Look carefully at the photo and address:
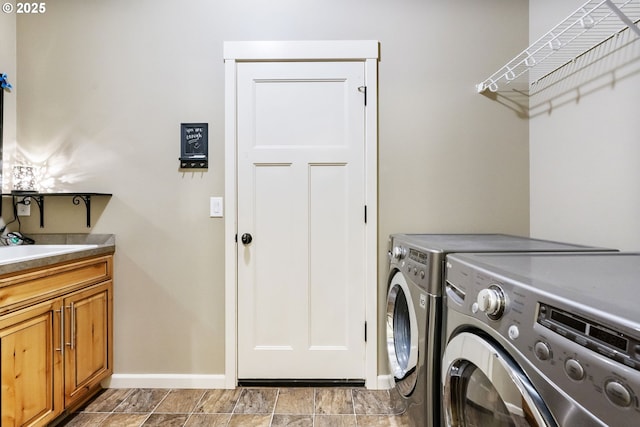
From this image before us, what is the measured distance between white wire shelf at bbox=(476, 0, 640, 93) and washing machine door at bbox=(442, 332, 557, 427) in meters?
1.19

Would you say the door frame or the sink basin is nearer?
the sink basin

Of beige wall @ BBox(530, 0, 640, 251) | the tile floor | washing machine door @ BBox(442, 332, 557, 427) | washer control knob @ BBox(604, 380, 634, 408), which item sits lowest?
the tile floor

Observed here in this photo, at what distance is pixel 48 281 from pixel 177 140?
996mm

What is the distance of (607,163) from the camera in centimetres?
151

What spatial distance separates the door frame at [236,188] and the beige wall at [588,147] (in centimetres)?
96

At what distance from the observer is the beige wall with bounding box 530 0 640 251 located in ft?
4.64

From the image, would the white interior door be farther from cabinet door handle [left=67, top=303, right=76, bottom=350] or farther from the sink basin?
the sink basin

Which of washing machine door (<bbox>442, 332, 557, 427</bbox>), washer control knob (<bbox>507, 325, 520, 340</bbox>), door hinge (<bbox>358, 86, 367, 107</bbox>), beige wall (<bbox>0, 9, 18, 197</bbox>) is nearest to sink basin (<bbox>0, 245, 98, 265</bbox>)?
beige wall (<bbox>0, 9, 18, 197</bbox>)

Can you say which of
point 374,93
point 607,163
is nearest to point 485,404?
point 607,163

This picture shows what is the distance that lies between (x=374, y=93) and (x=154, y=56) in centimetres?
137

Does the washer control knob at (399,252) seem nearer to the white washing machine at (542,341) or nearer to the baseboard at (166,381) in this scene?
the white washing machine at (542,341)

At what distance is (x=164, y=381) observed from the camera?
2.05m

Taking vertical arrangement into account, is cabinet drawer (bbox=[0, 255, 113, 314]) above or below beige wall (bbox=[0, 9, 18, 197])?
below

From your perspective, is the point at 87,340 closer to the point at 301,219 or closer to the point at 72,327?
the point at 72,327
